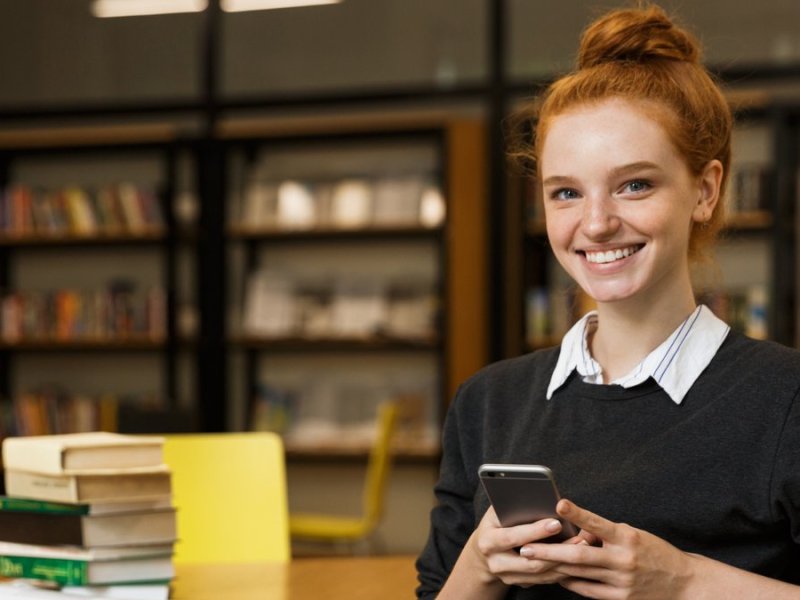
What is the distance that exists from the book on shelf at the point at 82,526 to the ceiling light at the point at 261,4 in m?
5.10

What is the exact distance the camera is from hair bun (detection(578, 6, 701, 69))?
1.58 m

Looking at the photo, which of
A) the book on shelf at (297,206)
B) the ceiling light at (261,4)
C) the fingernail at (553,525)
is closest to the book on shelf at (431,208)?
the book on shelf at (297,206)

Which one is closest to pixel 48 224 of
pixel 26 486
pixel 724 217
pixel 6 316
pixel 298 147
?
pixel 6 316

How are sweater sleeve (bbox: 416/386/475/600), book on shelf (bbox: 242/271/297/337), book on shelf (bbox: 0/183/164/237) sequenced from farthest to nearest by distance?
1. book on shelf (bbox: 0/183/164/237)
2. book on shelf (bbox: 242/271/297/337)
3. sweater sleeve (bbox: 416/386/475/600)

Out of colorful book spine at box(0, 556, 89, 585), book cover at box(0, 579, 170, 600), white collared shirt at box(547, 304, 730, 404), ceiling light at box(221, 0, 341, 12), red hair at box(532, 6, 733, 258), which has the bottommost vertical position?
book cover at box(0, 579, 170, 600)

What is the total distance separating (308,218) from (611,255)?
4956 mm

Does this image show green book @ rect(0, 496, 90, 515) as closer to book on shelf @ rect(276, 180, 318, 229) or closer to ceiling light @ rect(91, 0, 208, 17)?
book on shelf @ rect(276, 180, 318, 229)

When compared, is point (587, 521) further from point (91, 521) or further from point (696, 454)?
point (91, 521)

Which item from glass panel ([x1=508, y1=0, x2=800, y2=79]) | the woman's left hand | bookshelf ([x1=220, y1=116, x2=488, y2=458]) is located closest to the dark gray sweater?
the woman's left hand

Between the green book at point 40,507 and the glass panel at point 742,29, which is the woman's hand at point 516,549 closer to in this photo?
the green book at point 40,507

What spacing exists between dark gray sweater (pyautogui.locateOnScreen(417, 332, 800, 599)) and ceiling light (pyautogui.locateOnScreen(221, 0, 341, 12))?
527 centimetres

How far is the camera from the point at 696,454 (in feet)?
4.81

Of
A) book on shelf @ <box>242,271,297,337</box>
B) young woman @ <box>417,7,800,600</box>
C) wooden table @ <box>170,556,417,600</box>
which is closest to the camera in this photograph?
young woman @ <box>417,7,800,600</box>

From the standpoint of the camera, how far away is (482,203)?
20.4 ft
